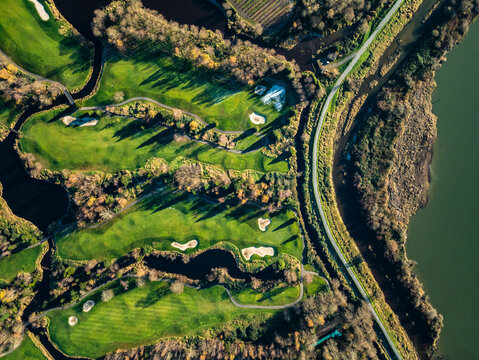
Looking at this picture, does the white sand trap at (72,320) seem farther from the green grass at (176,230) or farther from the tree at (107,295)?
the green grass at (176,230)

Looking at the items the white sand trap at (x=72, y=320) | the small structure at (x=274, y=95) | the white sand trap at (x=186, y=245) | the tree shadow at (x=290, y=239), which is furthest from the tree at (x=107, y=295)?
the small structure at (x=274, y=95)

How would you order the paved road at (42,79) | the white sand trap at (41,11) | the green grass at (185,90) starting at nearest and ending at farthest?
the white sand trap at (41,11) < the paved road at (42,79) < the green grass at (185,90)

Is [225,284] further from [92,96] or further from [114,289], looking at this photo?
[92,96]

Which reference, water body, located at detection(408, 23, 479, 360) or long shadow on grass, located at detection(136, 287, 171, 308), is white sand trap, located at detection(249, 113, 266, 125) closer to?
water body, located at detection(408, 23, 479, 360)

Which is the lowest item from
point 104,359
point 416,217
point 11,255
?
point 104,359

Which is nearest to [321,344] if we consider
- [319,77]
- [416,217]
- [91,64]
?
[416,217]

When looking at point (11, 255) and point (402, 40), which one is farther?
point (402, 40)

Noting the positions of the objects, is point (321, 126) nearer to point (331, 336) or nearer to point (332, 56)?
point (332, 56)
